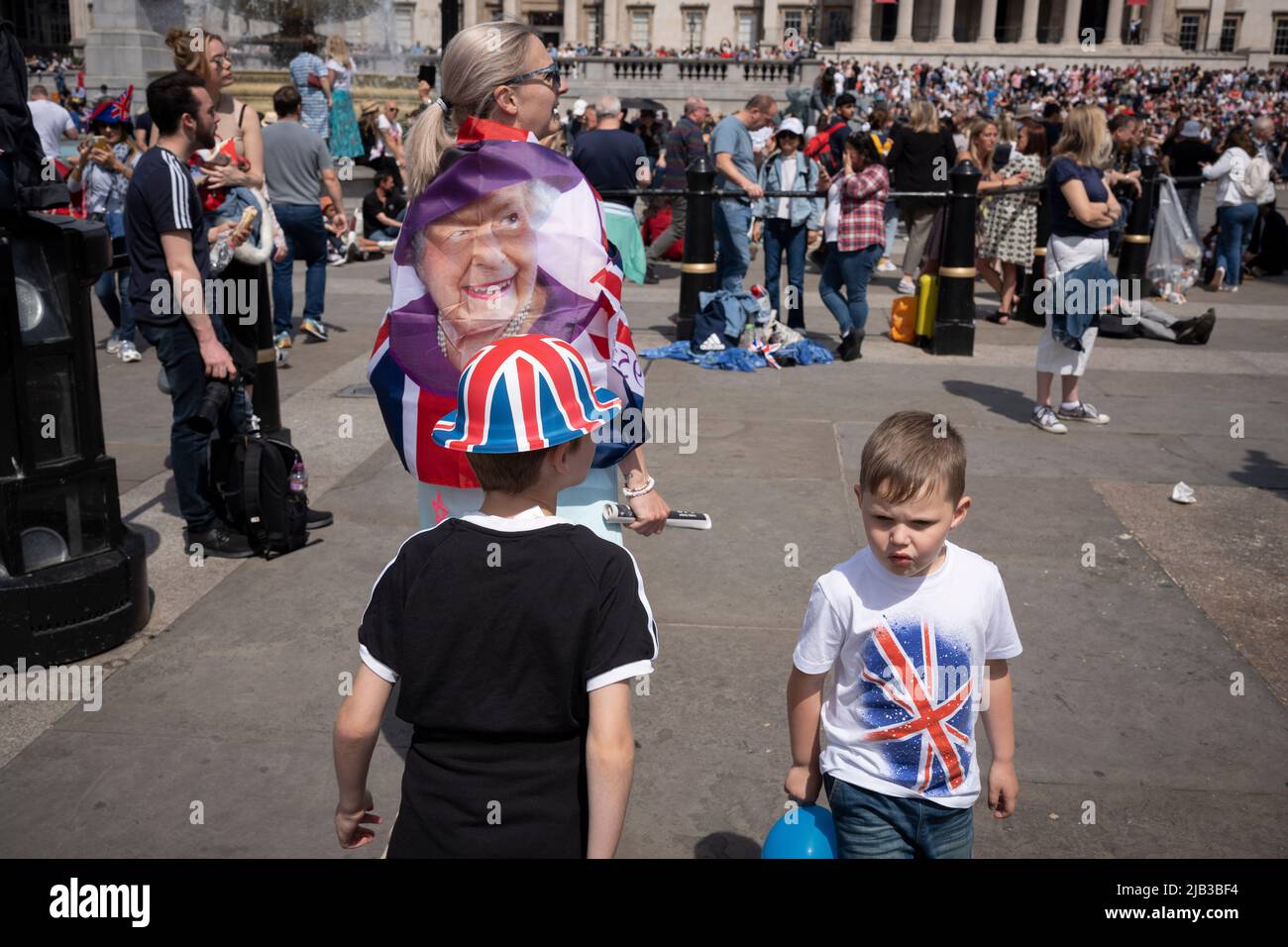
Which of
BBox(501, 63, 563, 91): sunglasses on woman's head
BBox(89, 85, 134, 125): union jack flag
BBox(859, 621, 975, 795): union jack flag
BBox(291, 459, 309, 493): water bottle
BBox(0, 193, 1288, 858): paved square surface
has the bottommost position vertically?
BBox(0, 193, 1288, 858): paved square surface

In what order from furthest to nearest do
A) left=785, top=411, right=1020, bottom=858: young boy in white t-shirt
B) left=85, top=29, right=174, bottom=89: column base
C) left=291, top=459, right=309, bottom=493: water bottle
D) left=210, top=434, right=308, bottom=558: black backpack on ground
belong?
left=85, top=29, right=174, bottom=89: column base
left=291, top=459, right=309, bottom=493: water bottle
left=210, top=434, right=308, bottom=558: black backpack on ground
left=785, top=411, right=1020, bottom=858: young boy in white t-shirt

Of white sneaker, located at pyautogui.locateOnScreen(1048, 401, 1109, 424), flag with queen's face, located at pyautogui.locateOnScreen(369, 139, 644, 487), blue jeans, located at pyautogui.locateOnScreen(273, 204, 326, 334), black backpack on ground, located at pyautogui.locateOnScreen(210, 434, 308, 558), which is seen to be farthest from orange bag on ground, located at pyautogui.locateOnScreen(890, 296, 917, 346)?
flag with queen's face, located at pyautogui.locateOnScreen(369, 139, 644, 487)

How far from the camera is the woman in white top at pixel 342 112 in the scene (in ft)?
55.3

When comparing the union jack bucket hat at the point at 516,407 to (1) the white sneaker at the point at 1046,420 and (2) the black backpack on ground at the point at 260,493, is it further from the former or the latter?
(1) the white sneaker at the point at 1046,420

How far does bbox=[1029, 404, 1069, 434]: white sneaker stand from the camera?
7449 mm

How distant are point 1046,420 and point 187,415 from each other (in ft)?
16.5

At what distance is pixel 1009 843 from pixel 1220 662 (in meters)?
1.61

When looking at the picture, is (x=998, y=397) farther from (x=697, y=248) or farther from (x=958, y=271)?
(x=697, y=248)

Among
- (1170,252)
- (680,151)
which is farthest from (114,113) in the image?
(1170,252)

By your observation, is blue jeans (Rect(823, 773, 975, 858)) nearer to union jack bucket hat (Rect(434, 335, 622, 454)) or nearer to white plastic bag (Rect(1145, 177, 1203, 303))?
union jack bucket hat (Rect(434, 335, 622, 454))

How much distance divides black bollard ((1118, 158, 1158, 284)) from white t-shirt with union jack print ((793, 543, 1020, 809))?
10.7m

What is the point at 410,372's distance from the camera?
9.24ft

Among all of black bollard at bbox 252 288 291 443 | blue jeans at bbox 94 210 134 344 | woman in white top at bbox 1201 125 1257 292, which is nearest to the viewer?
black bollard at bbox 252 288 291 443

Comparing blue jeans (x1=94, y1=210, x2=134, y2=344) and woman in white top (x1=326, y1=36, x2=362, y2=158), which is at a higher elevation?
woman in white top (x1=326, y1=36, x2=362, y2=158)
